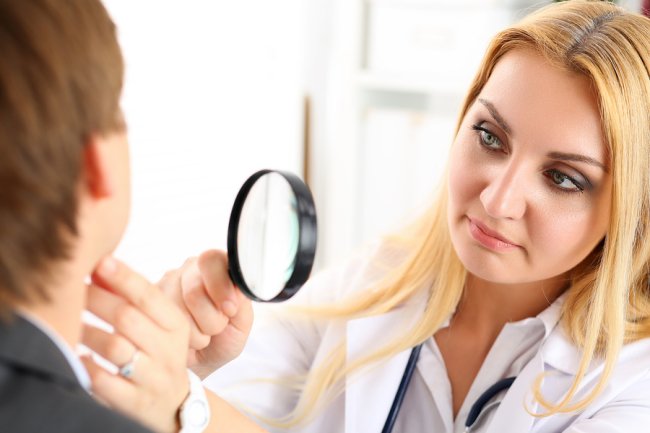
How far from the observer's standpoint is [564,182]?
4.31 ft

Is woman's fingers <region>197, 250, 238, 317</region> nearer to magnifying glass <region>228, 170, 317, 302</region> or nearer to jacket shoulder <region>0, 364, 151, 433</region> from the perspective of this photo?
magnifying glass <region>228, 170, 317, 302</region>

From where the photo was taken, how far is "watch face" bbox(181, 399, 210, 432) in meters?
0.93

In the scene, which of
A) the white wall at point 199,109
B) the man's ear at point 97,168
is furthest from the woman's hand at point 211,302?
the white wall at point 199,109

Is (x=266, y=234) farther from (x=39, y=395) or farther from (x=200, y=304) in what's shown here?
(x=39, y=395)

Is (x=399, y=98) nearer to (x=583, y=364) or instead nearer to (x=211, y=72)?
(x=211, y=72)

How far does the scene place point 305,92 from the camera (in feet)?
11.1

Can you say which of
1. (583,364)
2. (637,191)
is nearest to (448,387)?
(583,364)

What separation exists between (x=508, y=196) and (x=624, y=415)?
0.41 meters

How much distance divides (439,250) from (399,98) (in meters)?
1.65

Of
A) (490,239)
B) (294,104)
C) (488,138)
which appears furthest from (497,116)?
(294,104)

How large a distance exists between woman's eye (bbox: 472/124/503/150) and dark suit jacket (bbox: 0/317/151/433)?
844mm

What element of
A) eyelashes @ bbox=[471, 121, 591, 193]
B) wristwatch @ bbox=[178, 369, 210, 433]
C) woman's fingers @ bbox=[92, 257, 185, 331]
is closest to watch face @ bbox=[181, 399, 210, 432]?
wristwatch @ bbox=[178, 369, 210, 433]

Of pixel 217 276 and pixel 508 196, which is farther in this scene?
pixel 508 196

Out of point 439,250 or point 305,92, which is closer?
point 439,250
